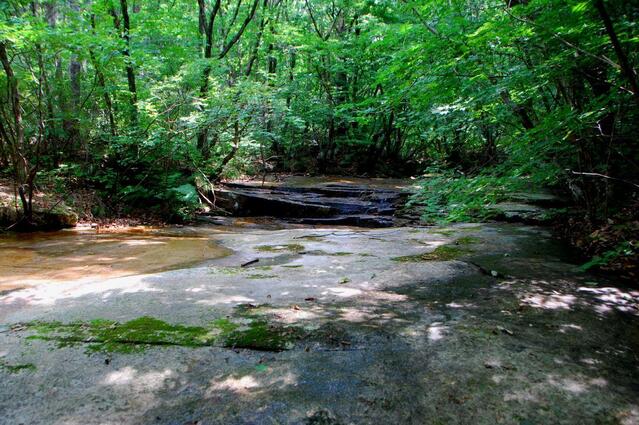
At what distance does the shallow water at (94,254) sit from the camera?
505 cm

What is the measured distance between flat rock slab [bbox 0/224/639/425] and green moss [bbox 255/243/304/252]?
5.62 ft

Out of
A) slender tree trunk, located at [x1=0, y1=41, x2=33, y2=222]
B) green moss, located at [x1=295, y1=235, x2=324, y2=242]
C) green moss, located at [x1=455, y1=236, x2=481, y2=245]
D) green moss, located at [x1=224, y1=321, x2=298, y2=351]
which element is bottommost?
green moss, located at [x1=295, y1=235, x2=324, y2=242]

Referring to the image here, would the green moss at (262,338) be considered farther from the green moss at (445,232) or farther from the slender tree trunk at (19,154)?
the slender tree trunk at (19,154)

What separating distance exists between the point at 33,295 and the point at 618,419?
463 centimetres

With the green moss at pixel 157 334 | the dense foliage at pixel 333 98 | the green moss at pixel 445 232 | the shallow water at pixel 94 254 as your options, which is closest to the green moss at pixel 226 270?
the shallow water at pixel 94 254

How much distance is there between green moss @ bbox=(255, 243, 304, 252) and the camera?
20.5 feet

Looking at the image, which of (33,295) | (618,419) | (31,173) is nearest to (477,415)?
(618,419)

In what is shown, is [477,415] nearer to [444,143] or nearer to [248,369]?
[248,369]

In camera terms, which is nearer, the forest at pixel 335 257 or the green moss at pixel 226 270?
the forest at pixel 335 257

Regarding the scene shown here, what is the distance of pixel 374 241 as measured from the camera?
6773 mm

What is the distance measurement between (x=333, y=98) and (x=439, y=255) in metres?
14.5

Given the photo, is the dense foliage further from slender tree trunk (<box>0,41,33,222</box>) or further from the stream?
the stream

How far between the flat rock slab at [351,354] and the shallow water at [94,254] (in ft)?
2.52

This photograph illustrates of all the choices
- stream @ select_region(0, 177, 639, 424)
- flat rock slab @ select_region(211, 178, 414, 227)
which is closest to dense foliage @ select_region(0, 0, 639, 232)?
flat rock slab @ select_region(211, 178, 414, 227)
